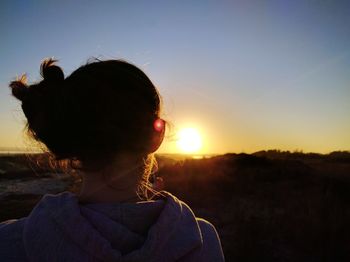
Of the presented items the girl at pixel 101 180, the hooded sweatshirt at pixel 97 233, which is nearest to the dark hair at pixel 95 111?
the girl at pixel 101 180

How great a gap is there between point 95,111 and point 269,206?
397 inches

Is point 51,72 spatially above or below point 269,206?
above

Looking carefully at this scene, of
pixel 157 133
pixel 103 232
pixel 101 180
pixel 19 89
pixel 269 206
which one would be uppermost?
pixel 19 89

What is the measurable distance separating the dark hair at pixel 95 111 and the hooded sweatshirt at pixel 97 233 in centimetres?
19

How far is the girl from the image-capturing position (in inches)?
42.5

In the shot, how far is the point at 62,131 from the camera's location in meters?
1.17

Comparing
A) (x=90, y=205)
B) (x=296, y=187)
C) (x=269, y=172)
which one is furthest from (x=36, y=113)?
(x=269, y=172)

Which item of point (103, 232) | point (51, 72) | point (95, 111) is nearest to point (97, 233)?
point (103, 232)

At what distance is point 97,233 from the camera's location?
1.08 meters

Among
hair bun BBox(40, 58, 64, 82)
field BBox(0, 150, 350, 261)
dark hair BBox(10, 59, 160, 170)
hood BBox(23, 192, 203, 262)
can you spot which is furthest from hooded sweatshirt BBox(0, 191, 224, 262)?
field BBox(0, 150, 350, 261)

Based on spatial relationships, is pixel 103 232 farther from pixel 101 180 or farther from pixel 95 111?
pixel 95 111

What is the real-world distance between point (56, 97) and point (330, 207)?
9.21 metres

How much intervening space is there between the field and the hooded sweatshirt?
1008mm

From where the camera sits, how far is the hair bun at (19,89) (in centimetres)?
134
